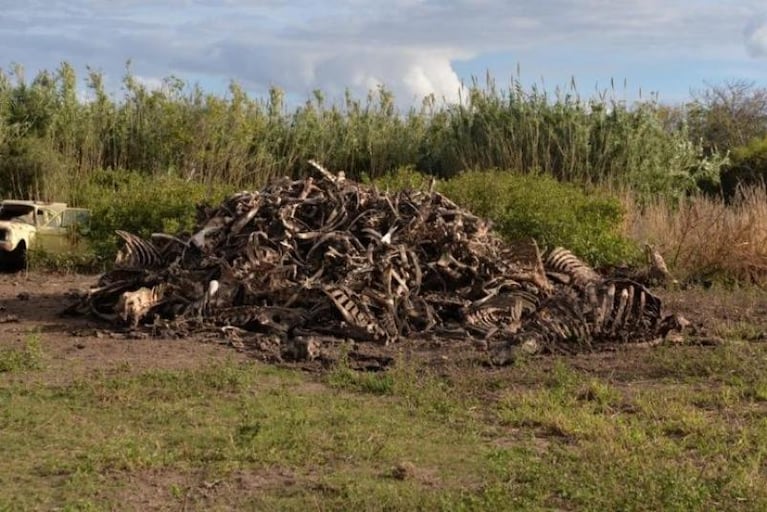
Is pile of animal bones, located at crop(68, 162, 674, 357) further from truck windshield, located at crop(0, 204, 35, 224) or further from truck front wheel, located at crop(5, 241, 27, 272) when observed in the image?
truck windshield, located at crop(0, 204, 35, 224)

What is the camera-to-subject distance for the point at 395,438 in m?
5.92

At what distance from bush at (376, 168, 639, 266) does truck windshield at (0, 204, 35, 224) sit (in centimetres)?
570

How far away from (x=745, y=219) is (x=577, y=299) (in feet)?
18.7

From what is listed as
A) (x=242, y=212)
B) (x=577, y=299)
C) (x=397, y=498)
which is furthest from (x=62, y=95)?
(x=397, y=498)

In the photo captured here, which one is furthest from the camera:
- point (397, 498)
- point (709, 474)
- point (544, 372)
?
point (544, 372)

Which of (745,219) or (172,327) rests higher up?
(745,219)

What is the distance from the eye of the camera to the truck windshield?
1436 cm

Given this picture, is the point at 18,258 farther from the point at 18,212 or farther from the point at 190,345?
the point at 190,345

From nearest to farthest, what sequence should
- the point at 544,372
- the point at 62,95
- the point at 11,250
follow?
the point at 544,372 → the point at 11,250 → the point at 62,95

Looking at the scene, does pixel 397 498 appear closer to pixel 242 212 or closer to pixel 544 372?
pixel 544 372

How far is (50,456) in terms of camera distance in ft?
18.1

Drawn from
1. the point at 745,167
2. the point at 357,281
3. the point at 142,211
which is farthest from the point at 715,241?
the point at 745,167

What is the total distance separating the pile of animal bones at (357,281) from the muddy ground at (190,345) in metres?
0.31

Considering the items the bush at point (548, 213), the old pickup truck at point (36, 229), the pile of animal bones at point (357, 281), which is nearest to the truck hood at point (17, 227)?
the old pickup truck at point (36, 229)
